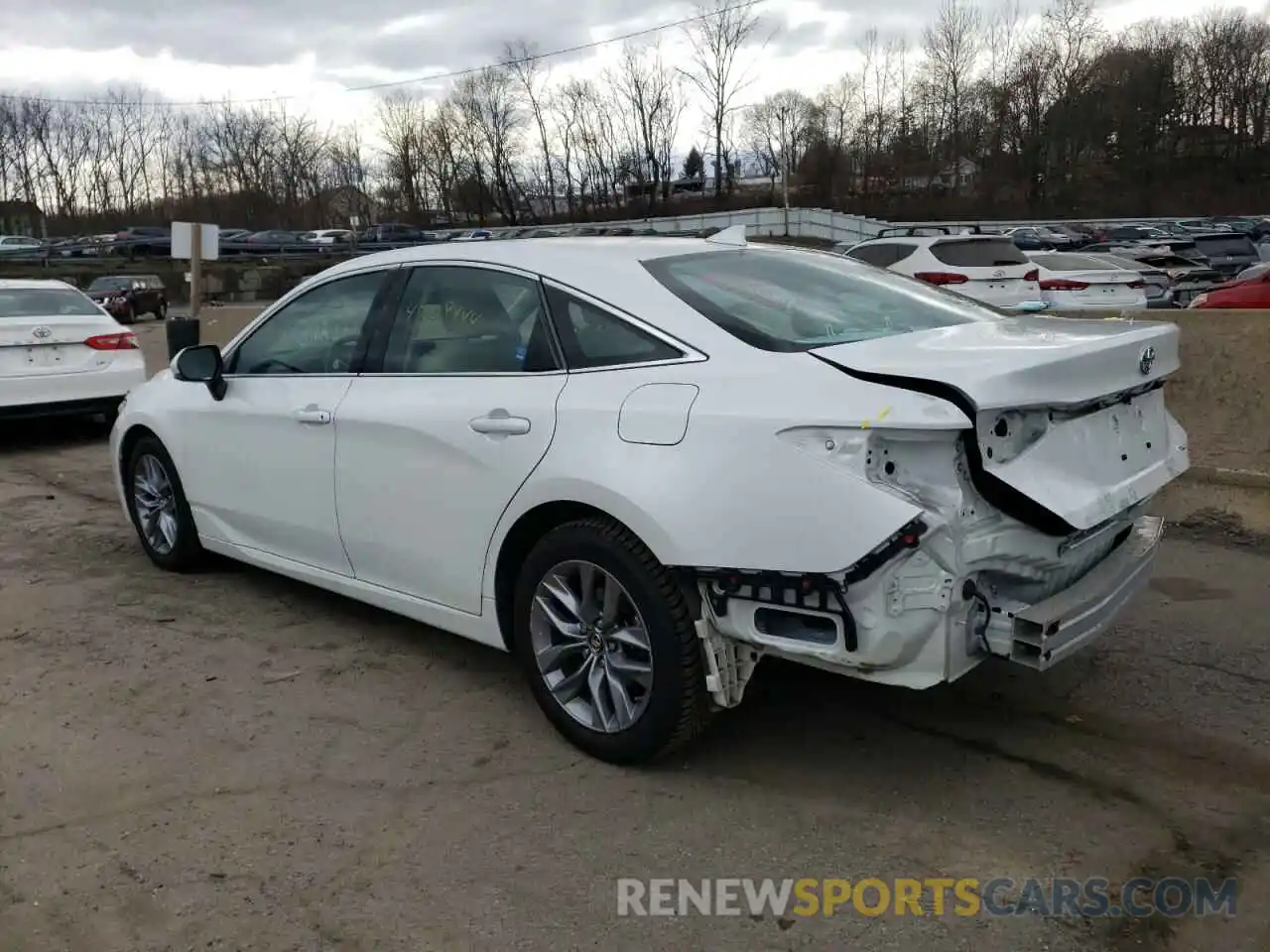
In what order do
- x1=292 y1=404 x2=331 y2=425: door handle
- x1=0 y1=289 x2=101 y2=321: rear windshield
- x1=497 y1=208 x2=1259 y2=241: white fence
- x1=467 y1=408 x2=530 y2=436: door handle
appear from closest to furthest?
x1=467 y1=408 x2=530 y2=436: door handle
x1=292 y1=404 x2=331 y2=425: door handle
x1=0 y1=289 x2=101 y2=321: rear windshield
x1=497 y1=208 x2=1259 y2=241: white fence

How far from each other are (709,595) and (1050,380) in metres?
1.10

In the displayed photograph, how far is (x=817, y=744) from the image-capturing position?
3.62 metres

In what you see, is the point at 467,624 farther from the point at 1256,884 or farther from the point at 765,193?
the point at 765,193

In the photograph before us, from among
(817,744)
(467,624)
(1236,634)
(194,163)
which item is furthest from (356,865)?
(194,163)

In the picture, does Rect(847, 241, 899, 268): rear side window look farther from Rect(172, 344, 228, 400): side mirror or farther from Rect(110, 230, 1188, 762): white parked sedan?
Rect(110, 230, 1188, 762): white parked sedan

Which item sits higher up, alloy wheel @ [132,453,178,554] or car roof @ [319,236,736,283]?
car roof @ [319,236,736,283]

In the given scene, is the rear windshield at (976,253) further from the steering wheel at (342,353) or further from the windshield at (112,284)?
the windshield at (112,284)

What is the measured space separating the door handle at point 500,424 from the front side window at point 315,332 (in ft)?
3.25

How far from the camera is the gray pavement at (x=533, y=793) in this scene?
271cm

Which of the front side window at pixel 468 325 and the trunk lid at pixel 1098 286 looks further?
the trunk lid at pixel 1098 286

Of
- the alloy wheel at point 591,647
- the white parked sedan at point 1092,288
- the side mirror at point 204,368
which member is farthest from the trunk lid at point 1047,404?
the white parked sedan at point 1092,288

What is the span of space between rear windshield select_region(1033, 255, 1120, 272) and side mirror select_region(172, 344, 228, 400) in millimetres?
14352

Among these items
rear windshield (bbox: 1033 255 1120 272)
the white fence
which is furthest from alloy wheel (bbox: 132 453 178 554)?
the white fence

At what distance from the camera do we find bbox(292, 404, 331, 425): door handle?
4320mm
